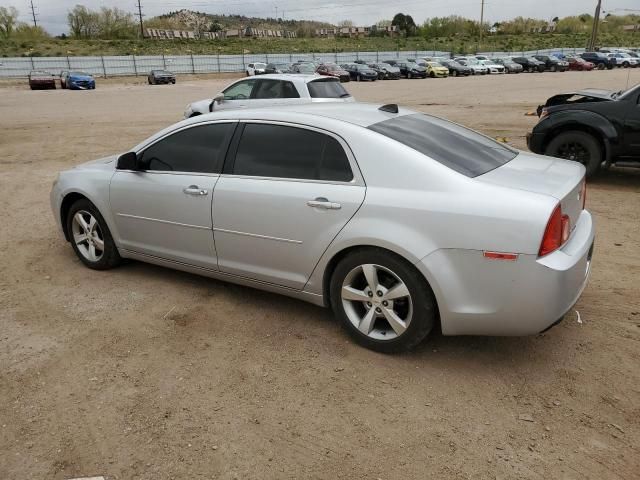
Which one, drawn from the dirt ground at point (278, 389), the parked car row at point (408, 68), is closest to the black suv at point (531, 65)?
the parked car row at point (408, 68)

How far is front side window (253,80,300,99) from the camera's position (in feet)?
39.1

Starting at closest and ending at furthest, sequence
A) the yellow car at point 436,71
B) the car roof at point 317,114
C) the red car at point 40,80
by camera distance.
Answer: the car roof at point 317,114 → the red car at point 40,80 → the yellow car at point 436,71

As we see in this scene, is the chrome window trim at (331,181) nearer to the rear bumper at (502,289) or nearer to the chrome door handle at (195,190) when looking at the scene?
the chrome door handle at (195,190)

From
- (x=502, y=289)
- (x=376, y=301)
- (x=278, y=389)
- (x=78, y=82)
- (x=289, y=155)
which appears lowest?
(x=278, y=389)

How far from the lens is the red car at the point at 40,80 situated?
3772 centimetres

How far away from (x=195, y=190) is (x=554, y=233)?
2.49m

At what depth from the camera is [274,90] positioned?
12.1 metres

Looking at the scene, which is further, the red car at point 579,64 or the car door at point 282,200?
the red car at point 579,64

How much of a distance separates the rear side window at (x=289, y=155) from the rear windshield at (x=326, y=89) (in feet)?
26.9

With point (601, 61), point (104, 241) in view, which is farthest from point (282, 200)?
point (601, 61)

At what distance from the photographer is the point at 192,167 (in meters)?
4.24

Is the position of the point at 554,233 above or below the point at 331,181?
below

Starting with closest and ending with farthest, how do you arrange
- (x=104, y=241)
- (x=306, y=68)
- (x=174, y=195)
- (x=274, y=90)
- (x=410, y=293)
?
(x=410, y=293), (x=174, y=195), (x=104, y=241), (x=274, y=90), (x=306, y=68)

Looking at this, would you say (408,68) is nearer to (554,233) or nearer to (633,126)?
(633,126)
